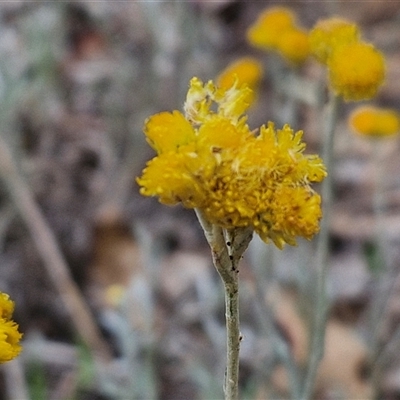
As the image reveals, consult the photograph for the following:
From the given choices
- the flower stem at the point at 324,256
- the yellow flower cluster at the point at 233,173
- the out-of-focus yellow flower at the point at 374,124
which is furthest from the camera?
the out-of-focus yellow flower at the point at 374,124

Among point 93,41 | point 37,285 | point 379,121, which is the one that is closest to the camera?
point 379,121

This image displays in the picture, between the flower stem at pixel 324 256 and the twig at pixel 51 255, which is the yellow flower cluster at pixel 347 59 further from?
the twig at pixel 51 255

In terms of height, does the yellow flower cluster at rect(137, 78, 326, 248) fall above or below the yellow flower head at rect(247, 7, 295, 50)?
below

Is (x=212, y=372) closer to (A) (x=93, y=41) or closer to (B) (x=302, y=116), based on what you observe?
(B) (x=302, y=116)

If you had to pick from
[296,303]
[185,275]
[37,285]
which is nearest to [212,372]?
[296,303]

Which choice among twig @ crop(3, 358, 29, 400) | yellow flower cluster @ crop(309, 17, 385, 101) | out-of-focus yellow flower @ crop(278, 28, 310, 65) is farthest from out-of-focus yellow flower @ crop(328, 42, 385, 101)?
twig @ crop(3, 358, 29, 400)

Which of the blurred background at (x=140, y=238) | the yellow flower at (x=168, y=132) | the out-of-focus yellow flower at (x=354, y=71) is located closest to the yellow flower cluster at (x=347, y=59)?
the out-of-focus yellow flower at (x=354, y=71)

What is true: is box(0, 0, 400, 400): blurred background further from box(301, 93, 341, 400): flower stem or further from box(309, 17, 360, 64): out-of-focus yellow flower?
box(309, 17, 360, 64): out-of-focus yellow flower
